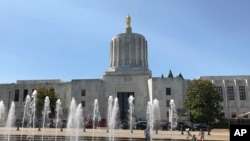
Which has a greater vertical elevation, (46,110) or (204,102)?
(204,102)

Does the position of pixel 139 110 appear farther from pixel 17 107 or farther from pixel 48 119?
pixel 17 107

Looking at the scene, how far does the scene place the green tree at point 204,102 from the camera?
40031mm

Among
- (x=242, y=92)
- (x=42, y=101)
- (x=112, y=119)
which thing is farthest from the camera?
(x=242, y=92)

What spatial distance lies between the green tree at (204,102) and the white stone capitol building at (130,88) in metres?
6.22

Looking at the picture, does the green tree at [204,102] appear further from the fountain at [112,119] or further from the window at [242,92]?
the fountain at [112,119]

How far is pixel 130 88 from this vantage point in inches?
2051

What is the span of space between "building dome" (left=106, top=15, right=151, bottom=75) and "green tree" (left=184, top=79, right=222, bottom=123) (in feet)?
47.2

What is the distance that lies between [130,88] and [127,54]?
763cm

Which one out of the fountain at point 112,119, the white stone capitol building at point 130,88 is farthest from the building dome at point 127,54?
the fountain at point 112,119

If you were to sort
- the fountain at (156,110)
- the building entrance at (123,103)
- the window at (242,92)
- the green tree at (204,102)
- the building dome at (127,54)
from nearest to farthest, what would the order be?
1. the green tree at (204,102)
2. the fountain at (156,110)
3. the window at (242,92)
4. the building entrance at (123,103)
5. the building dome at (127,54)

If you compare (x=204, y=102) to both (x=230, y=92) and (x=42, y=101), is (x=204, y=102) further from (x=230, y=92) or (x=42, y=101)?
(x=42, y=101)

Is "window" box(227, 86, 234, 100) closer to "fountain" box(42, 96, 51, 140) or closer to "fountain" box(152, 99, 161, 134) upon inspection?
"fountain" box(152, 99, 161, 134)

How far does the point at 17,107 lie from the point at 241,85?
41946 mm

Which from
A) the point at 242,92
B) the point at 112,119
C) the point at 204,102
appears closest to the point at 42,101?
the point at 112,119
